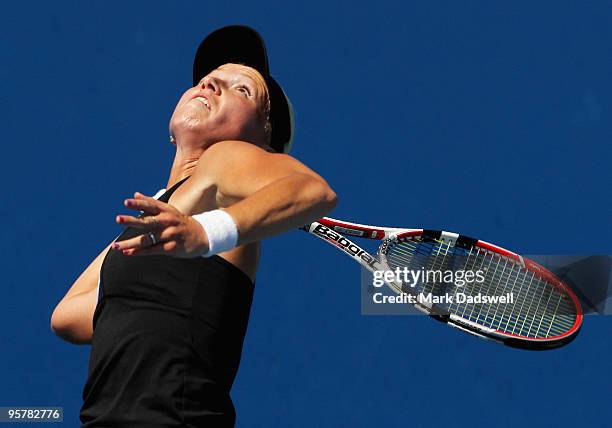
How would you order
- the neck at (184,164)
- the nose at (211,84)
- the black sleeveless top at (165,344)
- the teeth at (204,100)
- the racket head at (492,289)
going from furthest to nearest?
1. the racket head at (492,289)
2. the nose at (211,84)
3. the teeth at (204,100)
4. the neck at (184,164)
5. the black sleeveless top at (165,344)

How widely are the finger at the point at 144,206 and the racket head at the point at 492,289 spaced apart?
5783mm

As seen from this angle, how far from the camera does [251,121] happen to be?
541 cm

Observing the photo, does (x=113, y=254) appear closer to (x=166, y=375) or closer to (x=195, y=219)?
(x=166, y=375)

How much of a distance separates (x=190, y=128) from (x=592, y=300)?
6240 mm

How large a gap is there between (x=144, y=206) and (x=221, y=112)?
6.54 feet

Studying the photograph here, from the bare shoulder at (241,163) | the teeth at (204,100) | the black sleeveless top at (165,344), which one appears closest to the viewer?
the black sleeveless top at (165,344)

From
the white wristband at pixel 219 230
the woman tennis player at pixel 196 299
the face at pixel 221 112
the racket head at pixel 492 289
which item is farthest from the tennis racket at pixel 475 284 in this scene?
the white wristband at pixel 219 230

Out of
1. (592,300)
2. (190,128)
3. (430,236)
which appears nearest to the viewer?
(190,128)

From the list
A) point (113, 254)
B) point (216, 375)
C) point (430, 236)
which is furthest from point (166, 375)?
point (430, 236)

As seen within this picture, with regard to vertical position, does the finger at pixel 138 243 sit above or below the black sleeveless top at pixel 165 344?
above

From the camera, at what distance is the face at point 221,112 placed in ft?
17.4

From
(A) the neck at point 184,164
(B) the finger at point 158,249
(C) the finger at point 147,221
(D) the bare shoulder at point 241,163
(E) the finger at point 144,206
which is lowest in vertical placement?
(B) the finger at point 158,249

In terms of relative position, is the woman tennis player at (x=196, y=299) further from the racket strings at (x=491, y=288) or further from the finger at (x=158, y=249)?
the racket strings at (x=491, y=288)

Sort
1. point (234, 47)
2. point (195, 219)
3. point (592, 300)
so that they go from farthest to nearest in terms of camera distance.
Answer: point (592, 300) < point (234, 47) < point (195, 219)
